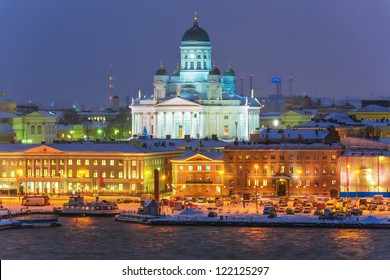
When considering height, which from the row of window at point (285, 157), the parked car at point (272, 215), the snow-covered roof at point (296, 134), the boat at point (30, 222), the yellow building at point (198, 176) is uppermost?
the snow-covered roof at point (296, 134)

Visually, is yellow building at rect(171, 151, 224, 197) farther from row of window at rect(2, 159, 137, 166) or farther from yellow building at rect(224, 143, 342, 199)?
row of window at rect(2, 159, 137, 166)

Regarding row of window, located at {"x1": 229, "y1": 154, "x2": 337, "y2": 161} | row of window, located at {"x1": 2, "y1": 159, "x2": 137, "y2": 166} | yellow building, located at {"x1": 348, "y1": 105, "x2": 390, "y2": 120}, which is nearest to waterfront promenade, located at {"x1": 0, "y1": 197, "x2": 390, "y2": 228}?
row of window, located at {"x1": 229, "y1": 154, "x2": 337, "y2": 161}

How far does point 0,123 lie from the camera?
228ft

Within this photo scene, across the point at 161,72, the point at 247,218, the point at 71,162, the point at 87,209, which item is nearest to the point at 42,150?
the point at 71,162

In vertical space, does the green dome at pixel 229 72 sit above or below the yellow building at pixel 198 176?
above

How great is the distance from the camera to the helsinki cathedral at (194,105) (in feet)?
220

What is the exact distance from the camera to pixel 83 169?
1983 inches

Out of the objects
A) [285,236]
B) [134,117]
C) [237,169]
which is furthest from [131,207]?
[134,117]

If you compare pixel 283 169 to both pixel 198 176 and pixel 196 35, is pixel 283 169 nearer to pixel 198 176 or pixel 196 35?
pixel 198 176

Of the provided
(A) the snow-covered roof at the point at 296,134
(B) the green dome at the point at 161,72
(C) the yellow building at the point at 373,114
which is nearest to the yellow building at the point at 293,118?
(C) the yellow building at the point at 373,114

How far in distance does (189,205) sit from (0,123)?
27769 millimetres

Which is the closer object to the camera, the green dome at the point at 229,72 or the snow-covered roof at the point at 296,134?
the snow-covered roof at the point at 296,134

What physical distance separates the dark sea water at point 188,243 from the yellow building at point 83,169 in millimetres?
9232

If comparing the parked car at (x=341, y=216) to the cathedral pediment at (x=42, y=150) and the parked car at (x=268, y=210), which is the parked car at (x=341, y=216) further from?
the cathedral pediment at (x=42, y=150)
